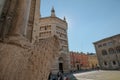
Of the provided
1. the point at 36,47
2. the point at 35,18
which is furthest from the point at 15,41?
the point at 35,18

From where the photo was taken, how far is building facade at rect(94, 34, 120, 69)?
24.5 meters

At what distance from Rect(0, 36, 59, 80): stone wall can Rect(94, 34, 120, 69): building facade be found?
27.1m

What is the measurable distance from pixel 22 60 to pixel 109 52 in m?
28.7

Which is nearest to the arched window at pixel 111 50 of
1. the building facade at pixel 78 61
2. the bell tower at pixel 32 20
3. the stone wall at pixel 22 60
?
the building facade at pixel 78 61

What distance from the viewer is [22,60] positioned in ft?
3.73

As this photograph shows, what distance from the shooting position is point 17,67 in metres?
1.07

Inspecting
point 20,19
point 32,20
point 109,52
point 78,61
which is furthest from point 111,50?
point 20,19

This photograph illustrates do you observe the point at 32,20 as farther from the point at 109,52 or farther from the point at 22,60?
the point at 109,52

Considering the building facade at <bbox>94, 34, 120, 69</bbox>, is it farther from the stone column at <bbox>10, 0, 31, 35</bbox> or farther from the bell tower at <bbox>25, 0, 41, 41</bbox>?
the stone column at <bbox>10, 0, 31, 35</bbox>

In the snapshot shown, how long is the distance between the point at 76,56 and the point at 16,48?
1337 inches

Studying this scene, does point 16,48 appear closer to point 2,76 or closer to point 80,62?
point 2,76

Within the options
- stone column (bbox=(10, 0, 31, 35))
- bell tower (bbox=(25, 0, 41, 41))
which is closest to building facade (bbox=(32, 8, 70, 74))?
bell tower (bbox=(25, 0, 41, 41))

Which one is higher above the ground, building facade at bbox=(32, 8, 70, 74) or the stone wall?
building facade at bbox=(32, 8, 70, 74)

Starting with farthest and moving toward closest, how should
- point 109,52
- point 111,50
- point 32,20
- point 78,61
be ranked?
point 78,61 < point 109,52 < point 111,50 < point 32,20
